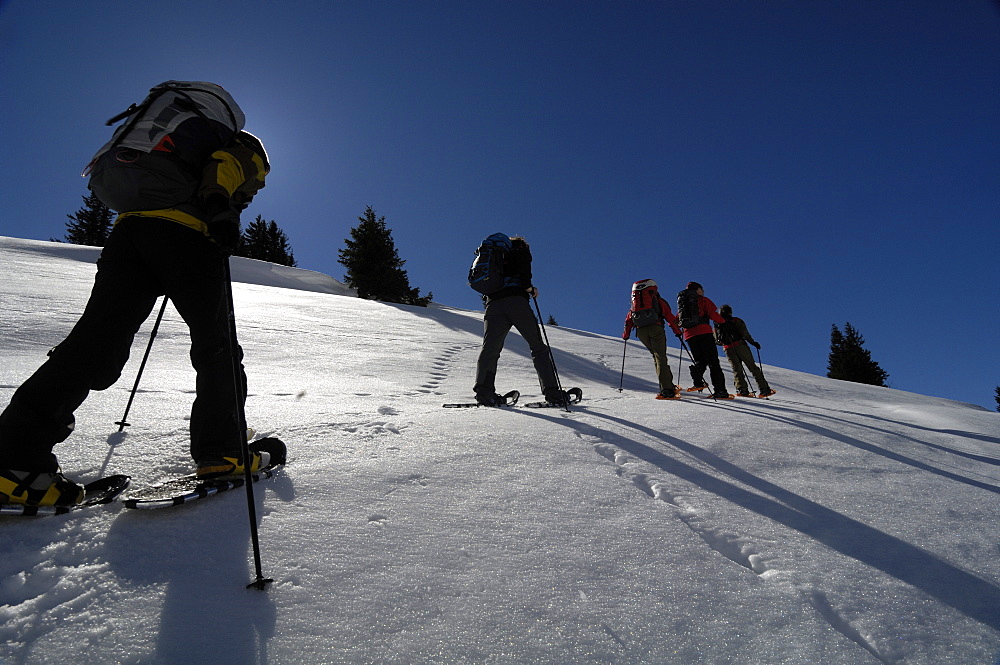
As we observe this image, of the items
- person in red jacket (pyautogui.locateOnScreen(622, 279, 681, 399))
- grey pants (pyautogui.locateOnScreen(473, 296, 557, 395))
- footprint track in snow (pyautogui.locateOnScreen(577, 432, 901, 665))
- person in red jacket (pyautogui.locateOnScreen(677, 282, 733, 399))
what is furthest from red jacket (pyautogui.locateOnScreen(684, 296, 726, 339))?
footprint track in snow (pyautogui.locateOnScreen(577, 432, 901, 665))

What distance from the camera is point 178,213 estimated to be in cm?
188

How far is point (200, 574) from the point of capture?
128cm

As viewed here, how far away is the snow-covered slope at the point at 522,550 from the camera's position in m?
1.09

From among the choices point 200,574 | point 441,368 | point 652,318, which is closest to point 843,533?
point 200,574

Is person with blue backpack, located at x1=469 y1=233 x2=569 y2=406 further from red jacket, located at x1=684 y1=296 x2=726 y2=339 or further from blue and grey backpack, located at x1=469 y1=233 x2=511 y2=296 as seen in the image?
red jacket, located at x1=684 y1=296 x2=726 y2=339

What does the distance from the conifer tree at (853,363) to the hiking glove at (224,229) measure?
37.5m

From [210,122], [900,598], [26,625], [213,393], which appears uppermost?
[210,122]

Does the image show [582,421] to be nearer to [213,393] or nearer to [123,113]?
[213,393]

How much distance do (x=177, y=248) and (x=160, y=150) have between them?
16.0 inches

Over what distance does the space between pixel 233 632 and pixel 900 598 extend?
179 centimetres

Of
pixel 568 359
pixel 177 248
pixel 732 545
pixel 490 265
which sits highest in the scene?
pixel 490 265

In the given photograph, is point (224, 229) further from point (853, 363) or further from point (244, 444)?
point (853, 363)

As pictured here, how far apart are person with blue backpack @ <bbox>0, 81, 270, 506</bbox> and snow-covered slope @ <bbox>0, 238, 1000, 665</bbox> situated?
43 centimetres

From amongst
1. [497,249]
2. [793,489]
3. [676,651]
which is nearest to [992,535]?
[793,489]
